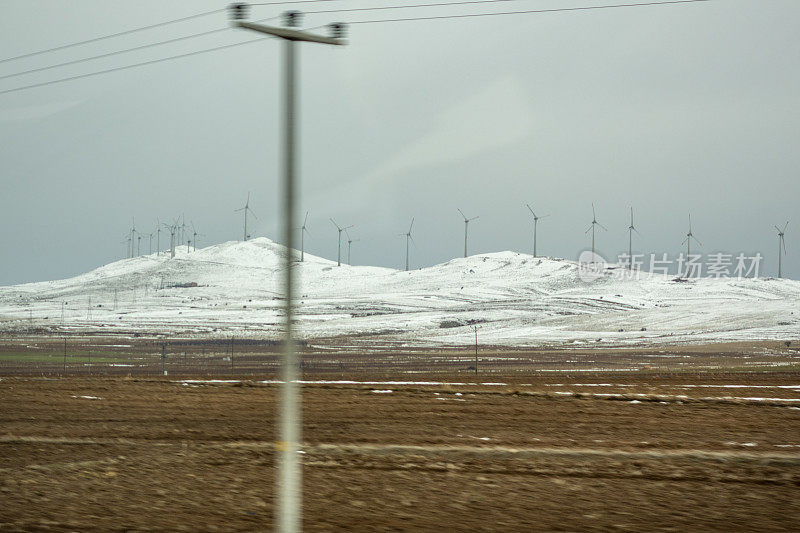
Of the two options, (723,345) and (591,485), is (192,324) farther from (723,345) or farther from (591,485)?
(591,485)

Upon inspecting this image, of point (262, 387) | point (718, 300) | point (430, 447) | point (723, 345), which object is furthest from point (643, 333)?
point (430, 447)

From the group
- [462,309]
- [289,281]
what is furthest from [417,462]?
[462,309]

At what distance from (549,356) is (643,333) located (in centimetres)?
2637

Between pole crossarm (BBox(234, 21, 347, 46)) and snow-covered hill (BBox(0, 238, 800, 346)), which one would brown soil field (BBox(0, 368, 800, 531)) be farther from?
snow-covered hill (BBox(0, 238, 800, 346))

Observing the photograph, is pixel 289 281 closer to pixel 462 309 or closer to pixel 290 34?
pixel 290 34

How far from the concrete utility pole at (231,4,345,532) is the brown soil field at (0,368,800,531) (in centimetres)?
203

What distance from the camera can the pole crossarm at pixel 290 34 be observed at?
856cm

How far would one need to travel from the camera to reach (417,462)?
14352 millimetres

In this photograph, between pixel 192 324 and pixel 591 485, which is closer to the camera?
pixel 591 485

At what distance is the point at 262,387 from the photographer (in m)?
27.6

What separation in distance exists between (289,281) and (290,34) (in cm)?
261

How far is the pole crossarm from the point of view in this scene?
28.1 ft

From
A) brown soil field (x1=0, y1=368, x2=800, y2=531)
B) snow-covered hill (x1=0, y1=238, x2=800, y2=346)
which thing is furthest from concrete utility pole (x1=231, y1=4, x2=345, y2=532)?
snow-covered hill (x1=0, y1=238, x2=800, y2=346)

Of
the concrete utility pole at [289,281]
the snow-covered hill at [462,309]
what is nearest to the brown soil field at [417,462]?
the concrete utility pole at [289,281]
